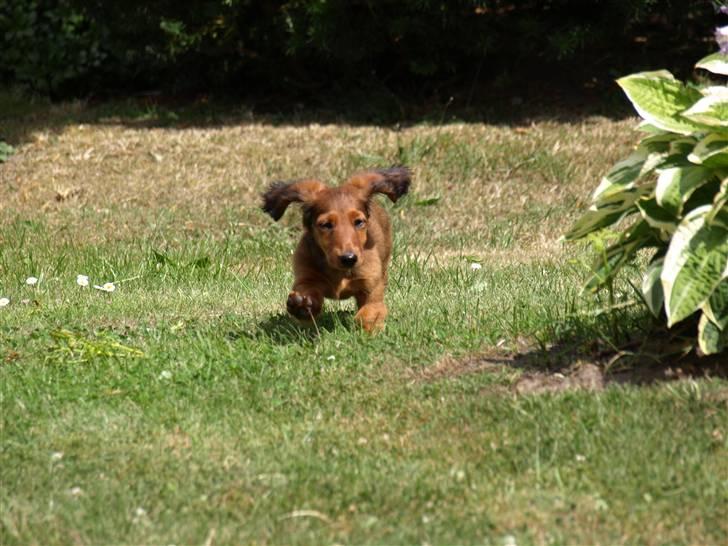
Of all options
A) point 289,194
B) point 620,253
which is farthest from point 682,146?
point 289,194

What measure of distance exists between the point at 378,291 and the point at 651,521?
2639 mm

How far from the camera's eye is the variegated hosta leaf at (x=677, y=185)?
193 inches

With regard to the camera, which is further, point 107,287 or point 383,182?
point 107,287

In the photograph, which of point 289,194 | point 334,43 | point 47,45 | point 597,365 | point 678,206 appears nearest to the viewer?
point 678,206

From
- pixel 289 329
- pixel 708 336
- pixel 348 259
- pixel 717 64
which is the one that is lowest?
Result: pixel 289 329

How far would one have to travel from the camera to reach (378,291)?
647 cm

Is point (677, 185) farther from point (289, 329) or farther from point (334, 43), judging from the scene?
point (334, 43)

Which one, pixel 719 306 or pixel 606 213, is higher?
pixel 606 213

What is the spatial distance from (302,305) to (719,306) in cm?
205

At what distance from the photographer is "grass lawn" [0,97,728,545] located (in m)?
4.14

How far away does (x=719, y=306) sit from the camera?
4.84 meters

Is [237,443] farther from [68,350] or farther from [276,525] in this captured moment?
[68,350]

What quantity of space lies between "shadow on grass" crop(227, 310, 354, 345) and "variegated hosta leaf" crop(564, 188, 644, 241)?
1377mm

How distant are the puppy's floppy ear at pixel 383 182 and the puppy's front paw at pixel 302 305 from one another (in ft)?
2.18
